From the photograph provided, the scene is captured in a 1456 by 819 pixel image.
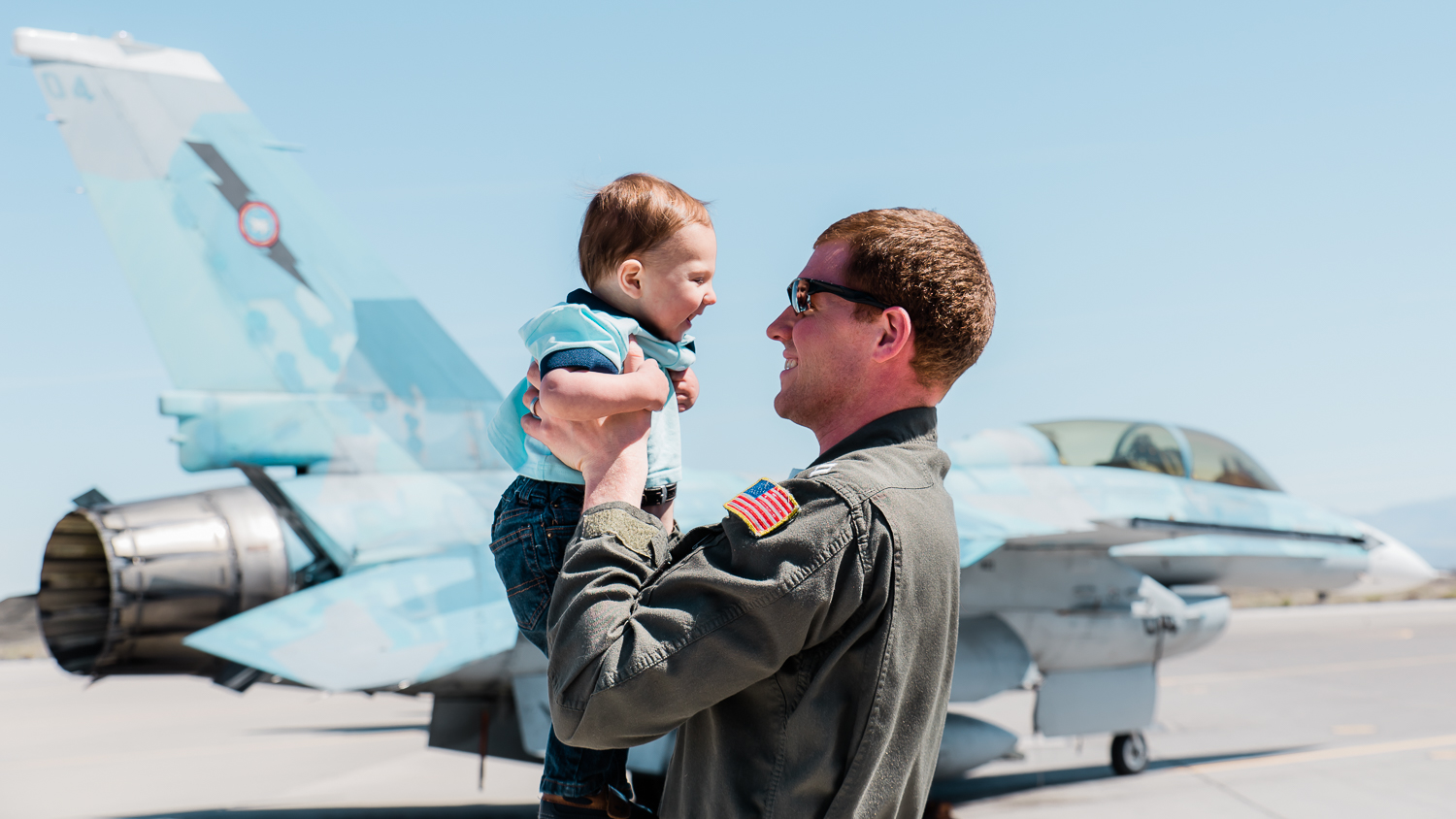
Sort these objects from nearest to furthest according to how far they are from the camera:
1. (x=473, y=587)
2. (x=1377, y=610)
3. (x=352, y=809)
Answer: (x=473, y=587) → (x=352, y=809) → (x=1377, y=610)

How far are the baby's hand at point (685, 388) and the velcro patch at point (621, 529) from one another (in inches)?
22.0

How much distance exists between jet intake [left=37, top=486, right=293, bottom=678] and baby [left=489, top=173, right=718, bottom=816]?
5.26 m

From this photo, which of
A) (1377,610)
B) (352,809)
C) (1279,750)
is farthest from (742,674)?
(1377,610)

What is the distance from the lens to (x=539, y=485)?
2.04 m

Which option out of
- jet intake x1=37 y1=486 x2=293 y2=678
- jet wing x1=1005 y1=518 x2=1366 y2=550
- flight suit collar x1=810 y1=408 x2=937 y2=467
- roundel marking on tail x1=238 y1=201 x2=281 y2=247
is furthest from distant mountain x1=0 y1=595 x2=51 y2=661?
flight suit collar x1=810 y1=408 x2=937 y2=467

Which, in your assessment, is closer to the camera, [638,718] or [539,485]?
[638,718]

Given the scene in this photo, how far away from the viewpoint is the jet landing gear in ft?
34.6

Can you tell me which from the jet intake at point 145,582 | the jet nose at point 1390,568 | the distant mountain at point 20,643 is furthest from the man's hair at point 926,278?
the distant mountain at point 20,643

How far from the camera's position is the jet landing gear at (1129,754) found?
34.6ft

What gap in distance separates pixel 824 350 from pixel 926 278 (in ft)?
0.76

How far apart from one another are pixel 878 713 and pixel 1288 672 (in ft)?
63.3

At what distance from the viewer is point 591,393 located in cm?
173

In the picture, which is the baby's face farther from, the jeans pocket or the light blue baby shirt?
the jeans pocket

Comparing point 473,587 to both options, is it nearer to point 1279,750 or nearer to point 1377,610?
point 1279,750
